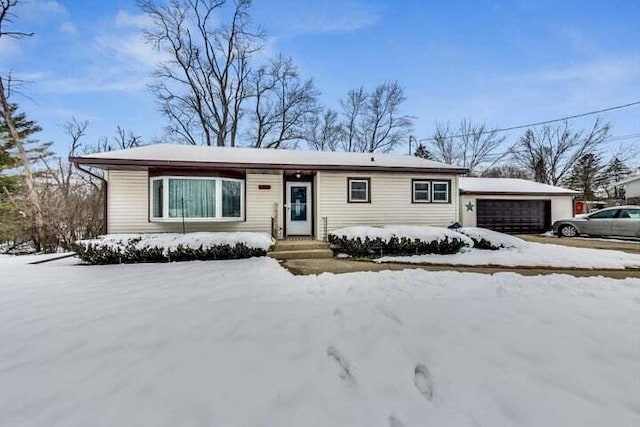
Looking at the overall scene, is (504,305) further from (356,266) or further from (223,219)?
(223,219)

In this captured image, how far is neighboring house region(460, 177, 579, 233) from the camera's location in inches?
567

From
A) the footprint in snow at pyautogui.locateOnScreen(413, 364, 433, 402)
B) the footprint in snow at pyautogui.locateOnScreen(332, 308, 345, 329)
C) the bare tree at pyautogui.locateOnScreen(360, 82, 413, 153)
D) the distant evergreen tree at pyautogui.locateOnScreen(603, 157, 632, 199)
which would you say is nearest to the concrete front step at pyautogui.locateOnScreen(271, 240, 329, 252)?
the footprint in snow at pyautogui.locateOnScreen(332, 308, 345, 329)

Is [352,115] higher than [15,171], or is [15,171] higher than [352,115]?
[352,115]

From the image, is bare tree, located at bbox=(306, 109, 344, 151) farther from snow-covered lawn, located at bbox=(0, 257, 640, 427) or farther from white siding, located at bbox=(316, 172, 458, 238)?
snow-covered lawn, located at bbox=(0, 257, 640, 427)

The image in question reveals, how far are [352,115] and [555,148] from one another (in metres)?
17.9

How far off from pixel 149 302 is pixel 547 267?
7.76 metres

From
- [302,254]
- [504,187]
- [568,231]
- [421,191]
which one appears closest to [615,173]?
[504,187]

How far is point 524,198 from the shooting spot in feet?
48.7

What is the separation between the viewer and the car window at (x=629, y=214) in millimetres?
11784

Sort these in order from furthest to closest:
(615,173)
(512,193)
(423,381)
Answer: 1. (615,173)
2. (512,193)
3. (423,381)

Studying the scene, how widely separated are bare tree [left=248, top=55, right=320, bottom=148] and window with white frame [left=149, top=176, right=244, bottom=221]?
14.4 metres

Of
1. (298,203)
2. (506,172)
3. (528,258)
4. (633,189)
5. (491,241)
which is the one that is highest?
(506,172)

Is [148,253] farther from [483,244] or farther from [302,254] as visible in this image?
[483,244]

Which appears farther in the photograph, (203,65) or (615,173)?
(615,173)
